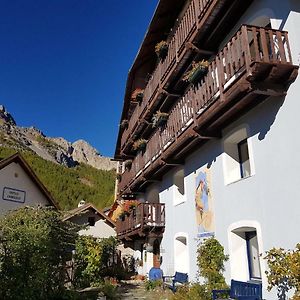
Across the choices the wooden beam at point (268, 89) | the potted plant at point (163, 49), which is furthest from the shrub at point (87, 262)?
the wooden beam at point (268, 89)

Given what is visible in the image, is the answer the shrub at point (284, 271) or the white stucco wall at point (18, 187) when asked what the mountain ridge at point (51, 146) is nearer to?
the white stucco wall at point (18, 187)

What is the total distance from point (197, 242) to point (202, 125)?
4422 millimetres

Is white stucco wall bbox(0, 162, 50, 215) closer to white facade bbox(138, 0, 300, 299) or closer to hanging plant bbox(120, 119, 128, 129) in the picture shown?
hanging plant bbox(120, 119, 128, 129)

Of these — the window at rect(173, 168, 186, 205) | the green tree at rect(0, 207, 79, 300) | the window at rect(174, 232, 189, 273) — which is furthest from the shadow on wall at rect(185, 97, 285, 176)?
the green tree at rect(0, 207, 79, 300)

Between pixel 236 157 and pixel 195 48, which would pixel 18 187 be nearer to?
pixel 195 48

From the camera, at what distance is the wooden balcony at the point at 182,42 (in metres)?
10.6

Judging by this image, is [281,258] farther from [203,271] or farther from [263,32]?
[263,32]

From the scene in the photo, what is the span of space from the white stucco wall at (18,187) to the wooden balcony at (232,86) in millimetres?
10643

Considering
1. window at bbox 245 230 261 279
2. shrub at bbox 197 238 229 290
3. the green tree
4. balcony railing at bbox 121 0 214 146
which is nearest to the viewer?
window at bbox 245 230 261 279

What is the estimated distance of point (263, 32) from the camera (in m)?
7.88

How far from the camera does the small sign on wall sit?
1994cm

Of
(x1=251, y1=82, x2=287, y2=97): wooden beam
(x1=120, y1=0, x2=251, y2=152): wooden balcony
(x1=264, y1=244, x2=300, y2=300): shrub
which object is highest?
(x1=120, y1=0, x2=251, y2=152): wooden balcony

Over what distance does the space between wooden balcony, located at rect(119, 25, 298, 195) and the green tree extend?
5.34 m

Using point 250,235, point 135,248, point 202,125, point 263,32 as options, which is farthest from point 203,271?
point 135,248
